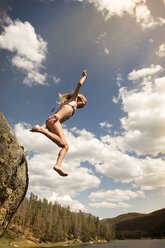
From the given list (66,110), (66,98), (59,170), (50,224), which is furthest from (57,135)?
(50,224)

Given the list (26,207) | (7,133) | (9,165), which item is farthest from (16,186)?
(26,207)

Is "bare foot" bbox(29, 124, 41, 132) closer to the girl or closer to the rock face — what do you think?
the girl

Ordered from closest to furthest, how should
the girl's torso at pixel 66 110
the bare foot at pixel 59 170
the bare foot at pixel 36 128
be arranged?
the bare foot at pixel 59 170
the bare foot at pixel 36 128
the girl's torso at pixel 66 110

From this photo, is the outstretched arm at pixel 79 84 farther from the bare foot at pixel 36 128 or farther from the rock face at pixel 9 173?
the rock face at pixel 9 173

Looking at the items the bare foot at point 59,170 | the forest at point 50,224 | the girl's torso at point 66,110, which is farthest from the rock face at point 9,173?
the forest at point 50,224

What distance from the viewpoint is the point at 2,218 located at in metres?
4.11

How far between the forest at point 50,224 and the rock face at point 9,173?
265 ft

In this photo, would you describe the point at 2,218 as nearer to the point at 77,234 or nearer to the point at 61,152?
the point at 61,152

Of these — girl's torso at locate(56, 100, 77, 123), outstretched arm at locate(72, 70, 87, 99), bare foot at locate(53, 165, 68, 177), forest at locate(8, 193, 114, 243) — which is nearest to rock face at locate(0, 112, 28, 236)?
bare foot at locate(53, 165, 68, 177)

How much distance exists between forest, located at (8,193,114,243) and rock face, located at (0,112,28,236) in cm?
8085

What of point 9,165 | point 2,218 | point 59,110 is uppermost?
point 59,110

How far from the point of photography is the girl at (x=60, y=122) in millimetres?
3974

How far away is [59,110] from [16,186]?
7.05ft

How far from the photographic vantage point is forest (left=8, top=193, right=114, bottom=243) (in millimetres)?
79000
